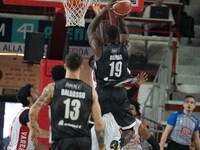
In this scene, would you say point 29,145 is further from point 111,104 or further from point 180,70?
point 180,70

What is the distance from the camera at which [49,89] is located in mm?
9711

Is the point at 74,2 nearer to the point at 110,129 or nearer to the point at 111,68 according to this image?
the point at 111,68

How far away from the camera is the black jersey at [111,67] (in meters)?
11.1

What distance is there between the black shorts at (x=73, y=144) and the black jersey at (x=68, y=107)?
0.17 feet

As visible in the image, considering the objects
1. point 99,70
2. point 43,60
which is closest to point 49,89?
point 99,70

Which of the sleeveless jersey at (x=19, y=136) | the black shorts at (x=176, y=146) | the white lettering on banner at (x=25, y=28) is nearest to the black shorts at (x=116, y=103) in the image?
the sleeveless jersey at (x=19, y=136)

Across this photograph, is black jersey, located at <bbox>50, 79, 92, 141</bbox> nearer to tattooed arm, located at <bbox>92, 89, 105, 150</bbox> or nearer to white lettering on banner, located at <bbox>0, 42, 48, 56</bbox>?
tattooed arm, located at <bbox>92, 89, 105, 150</bbox>

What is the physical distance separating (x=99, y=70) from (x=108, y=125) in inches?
30.1

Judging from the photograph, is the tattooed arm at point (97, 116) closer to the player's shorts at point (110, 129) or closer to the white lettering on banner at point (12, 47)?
the player's shorts at point (110, 129)

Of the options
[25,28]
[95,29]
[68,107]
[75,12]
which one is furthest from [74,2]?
[25,28]

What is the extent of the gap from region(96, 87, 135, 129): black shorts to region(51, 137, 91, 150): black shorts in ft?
4.72

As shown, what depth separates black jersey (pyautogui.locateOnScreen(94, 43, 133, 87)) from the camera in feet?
36.6

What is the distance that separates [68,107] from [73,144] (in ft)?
1.42

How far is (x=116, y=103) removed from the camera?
1122cm
